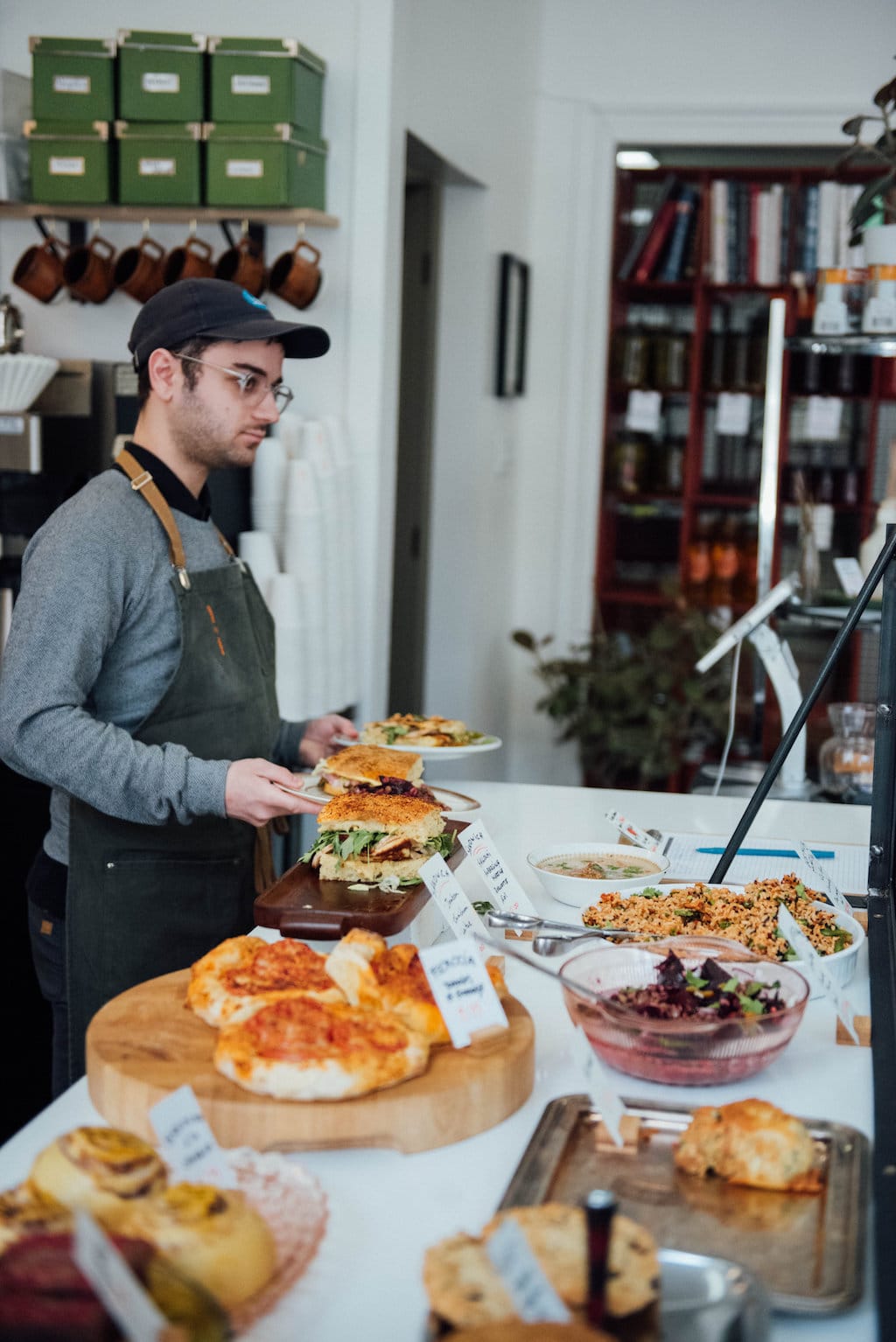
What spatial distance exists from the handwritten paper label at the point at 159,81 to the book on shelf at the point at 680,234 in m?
2.70

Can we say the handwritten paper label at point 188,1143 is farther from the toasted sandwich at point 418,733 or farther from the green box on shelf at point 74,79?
the green box on shelf at point 74,79

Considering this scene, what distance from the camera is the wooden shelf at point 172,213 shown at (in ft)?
11.8

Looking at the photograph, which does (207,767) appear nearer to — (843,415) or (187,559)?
(187,559)

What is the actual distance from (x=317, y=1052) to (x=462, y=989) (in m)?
0.17

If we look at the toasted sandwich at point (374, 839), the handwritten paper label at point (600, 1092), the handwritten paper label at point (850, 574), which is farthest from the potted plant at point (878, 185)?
the handwritten paper label at point (600, 1092)

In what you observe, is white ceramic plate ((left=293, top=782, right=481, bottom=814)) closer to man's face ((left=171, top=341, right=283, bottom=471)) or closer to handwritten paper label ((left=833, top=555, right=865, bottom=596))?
man's face ((left=171, top=341, right=283, bottom=471))

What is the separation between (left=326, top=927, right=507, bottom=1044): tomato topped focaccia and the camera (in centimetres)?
132

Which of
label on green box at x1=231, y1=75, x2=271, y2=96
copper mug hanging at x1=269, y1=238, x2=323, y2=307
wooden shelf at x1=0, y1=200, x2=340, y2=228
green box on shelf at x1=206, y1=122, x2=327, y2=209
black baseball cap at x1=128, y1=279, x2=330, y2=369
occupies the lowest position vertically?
black baseball cap at x1=128, y1=279, x2=330, y2=369

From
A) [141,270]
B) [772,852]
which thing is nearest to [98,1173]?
[772,852]

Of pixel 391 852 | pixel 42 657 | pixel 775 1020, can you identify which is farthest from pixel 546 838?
pixel 775 1020

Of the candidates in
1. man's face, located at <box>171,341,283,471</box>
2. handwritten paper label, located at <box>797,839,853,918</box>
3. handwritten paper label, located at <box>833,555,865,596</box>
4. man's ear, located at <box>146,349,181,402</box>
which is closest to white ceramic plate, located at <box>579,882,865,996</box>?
handwritten paper label, located at <box>797,839,853,918</box>

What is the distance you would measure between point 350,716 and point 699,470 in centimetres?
256

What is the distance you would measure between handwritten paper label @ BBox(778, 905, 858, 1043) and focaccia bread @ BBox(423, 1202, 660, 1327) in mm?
521

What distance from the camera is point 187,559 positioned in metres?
2.32
